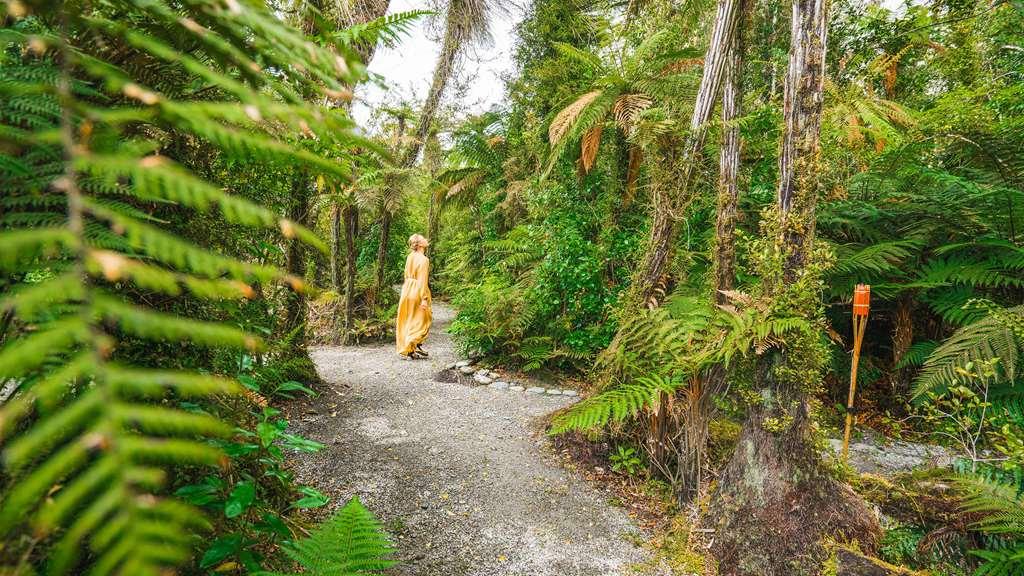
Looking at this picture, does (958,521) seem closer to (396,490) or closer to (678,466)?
(678,466)

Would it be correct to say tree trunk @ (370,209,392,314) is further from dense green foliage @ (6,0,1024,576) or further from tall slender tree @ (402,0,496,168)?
tall slender tree @ (402,0,496,168)

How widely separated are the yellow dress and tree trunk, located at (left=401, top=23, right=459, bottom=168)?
2.14m

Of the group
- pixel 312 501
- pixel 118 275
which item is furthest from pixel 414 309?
pixel 118 275

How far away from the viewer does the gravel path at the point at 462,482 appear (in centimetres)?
212

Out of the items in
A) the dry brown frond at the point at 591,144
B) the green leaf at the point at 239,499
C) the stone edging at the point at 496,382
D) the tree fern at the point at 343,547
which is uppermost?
the dry brown frond at the point at 591,144

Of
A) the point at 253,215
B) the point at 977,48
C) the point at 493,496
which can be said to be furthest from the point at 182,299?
the point at 977,48

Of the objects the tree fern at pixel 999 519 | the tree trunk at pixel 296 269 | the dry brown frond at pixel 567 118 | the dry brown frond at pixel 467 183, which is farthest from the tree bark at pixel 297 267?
the dry brown frond at pixel 467 183

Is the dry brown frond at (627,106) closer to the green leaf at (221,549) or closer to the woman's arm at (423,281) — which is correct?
the woman's arm at (423,281)

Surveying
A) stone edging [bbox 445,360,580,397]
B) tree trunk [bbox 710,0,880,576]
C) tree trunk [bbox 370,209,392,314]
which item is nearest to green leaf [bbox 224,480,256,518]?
tree trunk [bbox 710,0,880,576]

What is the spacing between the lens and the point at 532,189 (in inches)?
242

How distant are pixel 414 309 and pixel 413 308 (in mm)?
24

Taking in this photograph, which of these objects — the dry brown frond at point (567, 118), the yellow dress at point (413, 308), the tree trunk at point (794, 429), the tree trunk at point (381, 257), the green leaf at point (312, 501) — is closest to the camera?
the green leaf at point (312, 501)

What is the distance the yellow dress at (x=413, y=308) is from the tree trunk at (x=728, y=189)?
460cm

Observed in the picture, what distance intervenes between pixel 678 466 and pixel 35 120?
9.17 feet
